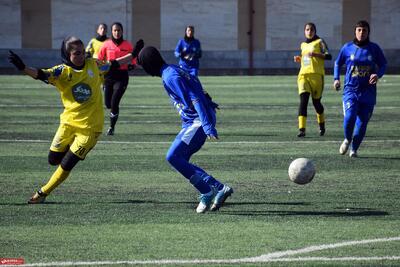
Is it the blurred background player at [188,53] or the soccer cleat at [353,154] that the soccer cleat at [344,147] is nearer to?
the soccer cleat at [353,154]

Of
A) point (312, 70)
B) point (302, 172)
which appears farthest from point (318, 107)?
point (302, 172)

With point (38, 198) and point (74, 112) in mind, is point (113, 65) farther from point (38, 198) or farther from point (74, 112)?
point (38, 198)

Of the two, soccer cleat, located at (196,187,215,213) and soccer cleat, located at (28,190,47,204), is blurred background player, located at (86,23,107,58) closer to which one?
soccer cleat, located at (28,190,47,204)

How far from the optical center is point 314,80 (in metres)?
20.9

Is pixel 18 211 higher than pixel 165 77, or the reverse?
pixel 165 77

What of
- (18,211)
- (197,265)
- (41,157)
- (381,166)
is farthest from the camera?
(41,157)

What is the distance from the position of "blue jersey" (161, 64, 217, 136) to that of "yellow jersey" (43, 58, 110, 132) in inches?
51.5

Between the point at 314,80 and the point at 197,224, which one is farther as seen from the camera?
the point at 314,80

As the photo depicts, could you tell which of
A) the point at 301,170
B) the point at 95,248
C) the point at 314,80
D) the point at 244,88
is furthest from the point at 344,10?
the point at 95,248

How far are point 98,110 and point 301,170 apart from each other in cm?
250

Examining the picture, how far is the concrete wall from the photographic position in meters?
48.4

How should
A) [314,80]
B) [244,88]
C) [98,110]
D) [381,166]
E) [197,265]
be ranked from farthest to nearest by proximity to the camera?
1. [244,88]
2. [314,80]
3. [381,166]
4. [98,110]
5. [197,265]

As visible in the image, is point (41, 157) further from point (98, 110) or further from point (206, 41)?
point (206, 41)

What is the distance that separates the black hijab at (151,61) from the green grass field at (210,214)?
1.54 m
